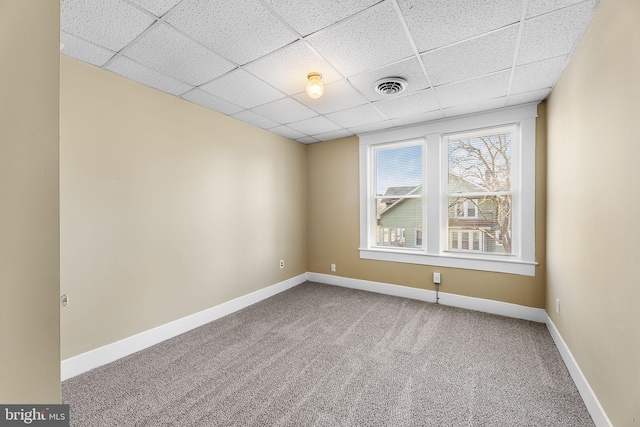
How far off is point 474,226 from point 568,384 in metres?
1.88

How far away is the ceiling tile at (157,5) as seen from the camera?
1.54 m

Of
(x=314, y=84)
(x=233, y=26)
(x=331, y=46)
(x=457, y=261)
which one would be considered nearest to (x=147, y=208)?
(x=233, y=26)

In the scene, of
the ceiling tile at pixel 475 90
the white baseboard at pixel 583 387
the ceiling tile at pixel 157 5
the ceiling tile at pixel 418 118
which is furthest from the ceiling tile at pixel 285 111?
the white baseboard at pixel 583 387

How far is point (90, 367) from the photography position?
214cm

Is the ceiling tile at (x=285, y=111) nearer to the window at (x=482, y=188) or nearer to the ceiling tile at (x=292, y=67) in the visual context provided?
the ceiling tile at (x=292, y=67)

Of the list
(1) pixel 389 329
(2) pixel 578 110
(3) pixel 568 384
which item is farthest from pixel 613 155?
(1) pixel 389 329

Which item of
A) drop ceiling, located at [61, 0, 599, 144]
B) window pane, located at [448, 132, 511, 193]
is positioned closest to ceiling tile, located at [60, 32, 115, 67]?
drop ceiling, located at [61, 0, 599, 144]

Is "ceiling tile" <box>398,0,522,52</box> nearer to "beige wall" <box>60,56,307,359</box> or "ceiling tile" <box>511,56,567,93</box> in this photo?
"ceiling tile" <box>511,56,567,93</box>

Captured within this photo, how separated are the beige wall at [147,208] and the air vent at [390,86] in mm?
1855

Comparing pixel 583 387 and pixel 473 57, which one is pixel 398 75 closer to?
pixel 473 57

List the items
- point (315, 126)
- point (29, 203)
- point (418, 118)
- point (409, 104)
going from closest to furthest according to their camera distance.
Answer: point (29, 203) → point (409, 104) → point (418, 118) → point (315, 126)

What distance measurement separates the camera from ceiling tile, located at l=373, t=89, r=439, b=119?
281 centimetres

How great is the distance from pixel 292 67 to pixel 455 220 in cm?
279

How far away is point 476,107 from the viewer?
123 inches
